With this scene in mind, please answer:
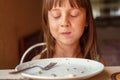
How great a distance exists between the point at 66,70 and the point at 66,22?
219 millimetres

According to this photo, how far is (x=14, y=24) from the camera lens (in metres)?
2.07

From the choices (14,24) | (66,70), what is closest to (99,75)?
(66,70)

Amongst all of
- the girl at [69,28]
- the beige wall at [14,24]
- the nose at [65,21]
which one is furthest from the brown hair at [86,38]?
the beige wall at [14,24]

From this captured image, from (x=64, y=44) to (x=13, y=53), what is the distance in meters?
0.98

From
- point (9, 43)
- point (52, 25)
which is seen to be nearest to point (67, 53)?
point (52, 25)

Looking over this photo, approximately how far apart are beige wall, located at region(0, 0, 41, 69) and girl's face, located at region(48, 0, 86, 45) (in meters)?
0.61

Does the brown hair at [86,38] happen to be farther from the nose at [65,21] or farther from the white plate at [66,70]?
the white plate at [66,70]

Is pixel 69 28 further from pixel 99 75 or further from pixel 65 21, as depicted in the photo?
pixel 99 75

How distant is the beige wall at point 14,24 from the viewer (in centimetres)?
167

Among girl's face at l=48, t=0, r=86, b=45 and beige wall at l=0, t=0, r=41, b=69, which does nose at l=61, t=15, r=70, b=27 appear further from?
beige wall at l=0, t=0, r=41, b=69

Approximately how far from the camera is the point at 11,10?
1984mm

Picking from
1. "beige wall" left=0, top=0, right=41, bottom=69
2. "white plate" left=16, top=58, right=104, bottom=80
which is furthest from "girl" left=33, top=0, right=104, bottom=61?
"beige wall" left=0, top=0, right=41, bottom=69

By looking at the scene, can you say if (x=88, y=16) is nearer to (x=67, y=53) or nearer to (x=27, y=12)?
(x=67, y=53)

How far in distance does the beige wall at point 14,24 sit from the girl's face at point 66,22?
2.01 ft
